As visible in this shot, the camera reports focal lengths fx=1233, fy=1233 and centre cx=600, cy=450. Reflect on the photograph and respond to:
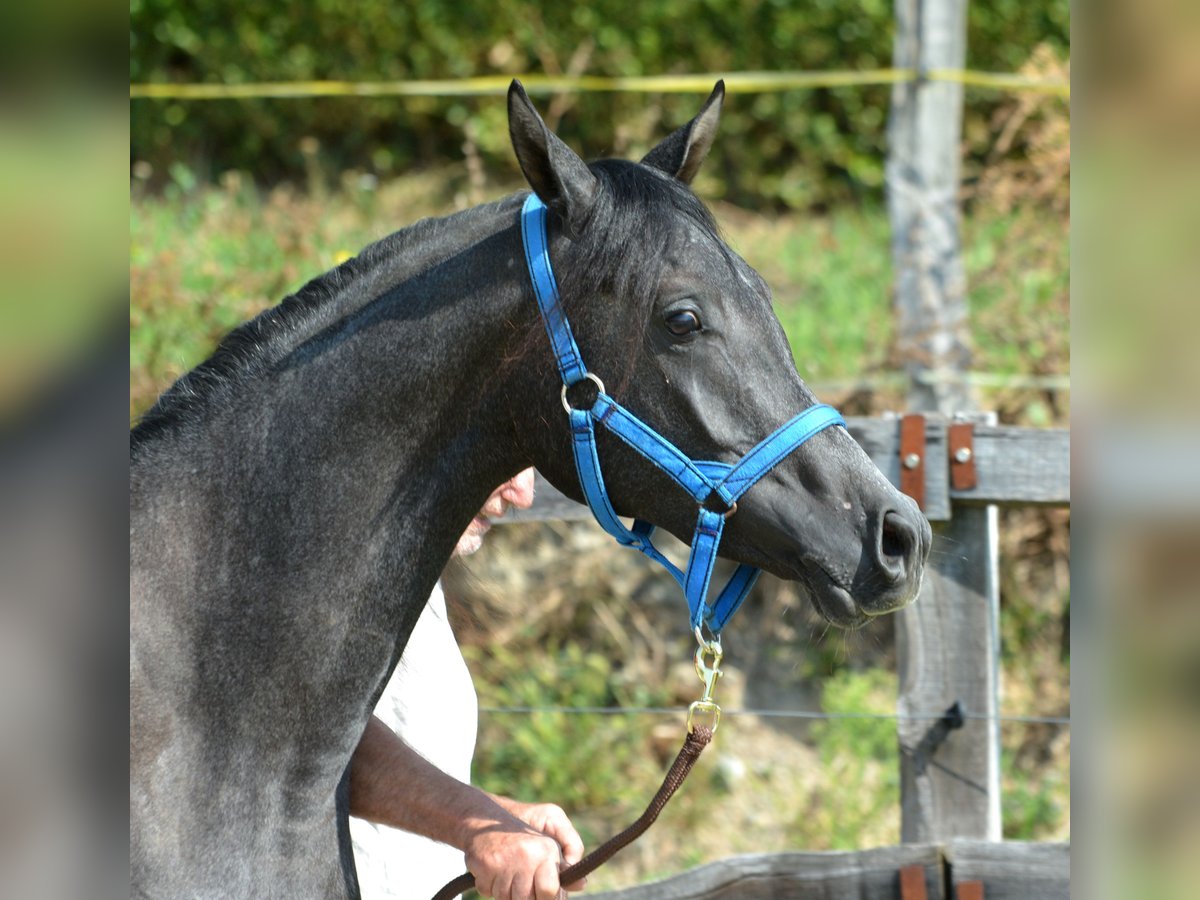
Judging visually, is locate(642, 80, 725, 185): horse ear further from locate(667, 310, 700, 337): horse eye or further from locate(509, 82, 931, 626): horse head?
locate(667, 310, 700, 337): horse eye

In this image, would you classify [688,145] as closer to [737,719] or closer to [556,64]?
[737,719]

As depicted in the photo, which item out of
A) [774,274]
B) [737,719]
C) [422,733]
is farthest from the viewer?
[774,274]

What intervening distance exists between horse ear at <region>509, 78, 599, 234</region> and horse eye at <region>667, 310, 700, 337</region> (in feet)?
0.67

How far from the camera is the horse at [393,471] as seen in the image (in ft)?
6.00

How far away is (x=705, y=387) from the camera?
6.14 ft

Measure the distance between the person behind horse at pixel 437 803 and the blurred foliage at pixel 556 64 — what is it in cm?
735

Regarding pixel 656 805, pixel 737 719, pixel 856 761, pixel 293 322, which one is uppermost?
pixel 293 322

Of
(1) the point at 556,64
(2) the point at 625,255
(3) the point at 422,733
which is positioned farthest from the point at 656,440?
(1) the point at 556,64

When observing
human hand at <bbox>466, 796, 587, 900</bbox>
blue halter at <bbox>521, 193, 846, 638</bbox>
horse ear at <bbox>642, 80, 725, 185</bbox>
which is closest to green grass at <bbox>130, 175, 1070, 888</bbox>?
horse ear at <bbox>642, 80, 725, 185</bbox>

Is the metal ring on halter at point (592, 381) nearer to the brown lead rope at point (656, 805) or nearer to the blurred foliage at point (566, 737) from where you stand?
A: the brown lead rope at point (656, 805)

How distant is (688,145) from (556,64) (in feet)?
24.8

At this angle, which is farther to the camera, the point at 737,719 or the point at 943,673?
the point at 737,719

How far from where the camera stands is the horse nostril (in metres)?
1.85

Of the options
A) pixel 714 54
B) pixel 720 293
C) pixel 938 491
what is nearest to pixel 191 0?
pixel 714 54
